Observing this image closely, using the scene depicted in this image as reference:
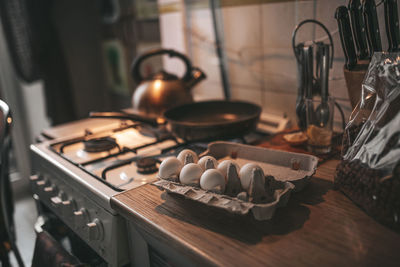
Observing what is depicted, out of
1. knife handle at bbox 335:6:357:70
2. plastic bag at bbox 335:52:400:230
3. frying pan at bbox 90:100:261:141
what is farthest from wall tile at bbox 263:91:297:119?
plastic bag at bbox 335:52:400:230

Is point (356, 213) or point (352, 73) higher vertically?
point (352, 73)

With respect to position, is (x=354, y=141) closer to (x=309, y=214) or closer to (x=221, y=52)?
(x=309, y=214)

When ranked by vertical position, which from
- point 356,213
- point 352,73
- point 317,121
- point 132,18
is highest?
point 132,18

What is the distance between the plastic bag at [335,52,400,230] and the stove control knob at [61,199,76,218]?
66 centimetres

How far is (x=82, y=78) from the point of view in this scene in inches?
101

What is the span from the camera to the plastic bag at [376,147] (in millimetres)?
586

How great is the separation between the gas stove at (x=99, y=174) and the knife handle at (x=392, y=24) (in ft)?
1.82

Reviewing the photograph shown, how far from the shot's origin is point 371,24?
2.60 ft

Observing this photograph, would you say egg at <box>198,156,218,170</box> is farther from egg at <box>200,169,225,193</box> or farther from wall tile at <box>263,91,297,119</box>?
wall tile at <box>263,91,297,119</box>

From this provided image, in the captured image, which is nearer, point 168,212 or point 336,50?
point 168,212

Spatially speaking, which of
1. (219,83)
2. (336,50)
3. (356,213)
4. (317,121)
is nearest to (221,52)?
(219,83)

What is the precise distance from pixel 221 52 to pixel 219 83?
13cm

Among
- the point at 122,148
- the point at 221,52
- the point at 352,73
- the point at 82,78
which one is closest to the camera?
the point at 352,73

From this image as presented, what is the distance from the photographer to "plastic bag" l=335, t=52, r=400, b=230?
59 cm
